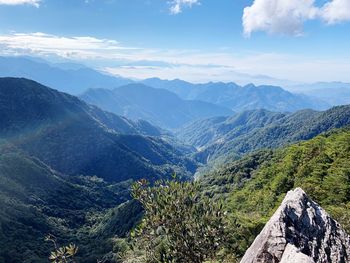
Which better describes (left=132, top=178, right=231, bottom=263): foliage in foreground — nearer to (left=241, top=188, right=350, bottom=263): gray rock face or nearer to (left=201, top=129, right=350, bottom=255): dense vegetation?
(left=241, top=188, right=350, bottom=263): gray rock face

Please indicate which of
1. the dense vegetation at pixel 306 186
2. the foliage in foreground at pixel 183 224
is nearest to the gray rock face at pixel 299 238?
the foliage in foreground at pixel 183 224

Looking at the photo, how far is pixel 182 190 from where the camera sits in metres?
41.0

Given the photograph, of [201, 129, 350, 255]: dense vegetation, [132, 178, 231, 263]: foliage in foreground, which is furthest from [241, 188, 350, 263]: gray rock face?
[201, 129, 350, 255]: dense vegetation

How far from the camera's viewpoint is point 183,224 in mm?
40062

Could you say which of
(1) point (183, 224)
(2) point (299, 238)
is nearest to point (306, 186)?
(1) point (183, 224)

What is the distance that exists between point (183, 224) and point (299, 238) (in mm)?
19655

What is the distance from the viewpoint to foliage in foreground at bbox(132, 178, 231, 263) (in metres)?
39.4

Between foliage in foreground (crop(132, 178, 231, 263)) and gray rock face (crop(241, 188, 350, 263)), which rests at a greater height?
gray rock face (crop(241, 188, 350, 263))

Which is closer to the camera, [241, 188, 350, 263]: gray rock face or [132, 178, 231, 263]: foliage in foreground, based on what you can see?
[241, 188, 350, 263]: gray rock face

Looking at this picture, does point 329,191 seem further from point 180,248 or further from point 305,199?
point 305,199

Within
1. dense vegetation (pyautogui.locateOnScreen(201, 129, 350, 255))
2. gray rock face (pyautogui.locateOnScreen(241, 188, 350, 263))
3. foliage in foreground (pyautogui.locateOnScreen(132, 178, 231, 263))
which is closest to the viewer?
gray rock face (pyautogui.locateOnScreen(241, 188, 350, 263))

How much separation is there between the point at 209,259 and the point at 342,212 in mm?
Result: 36094

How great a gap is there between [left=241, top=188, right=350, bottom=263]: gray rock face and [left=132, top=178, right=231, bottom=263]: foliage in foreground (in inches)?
613

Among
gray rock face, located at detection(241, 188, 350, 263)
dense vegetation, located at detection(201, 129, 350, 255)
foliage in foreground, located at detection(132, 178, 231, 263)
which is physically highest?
gray rock face, located at detection(241, 188, 350, 263)
